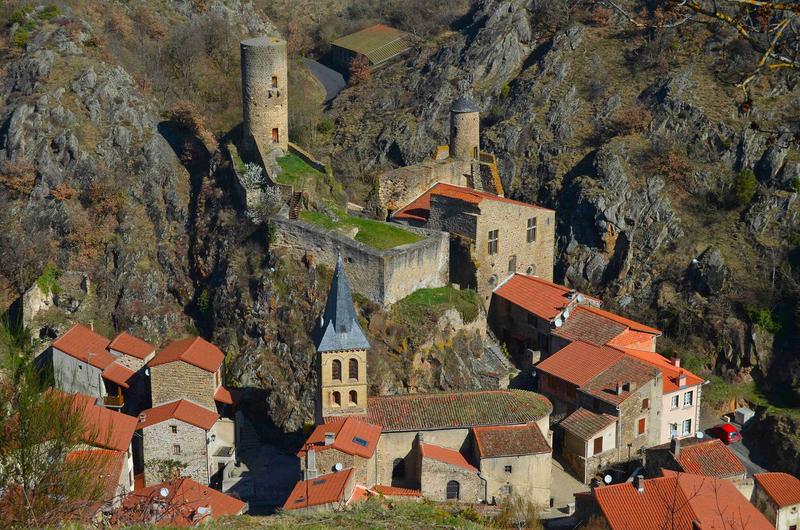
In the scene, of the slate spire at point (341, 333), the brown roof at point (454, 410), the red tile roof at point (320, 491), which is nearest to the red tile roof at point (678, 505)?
the brown roof at point (454, 410)

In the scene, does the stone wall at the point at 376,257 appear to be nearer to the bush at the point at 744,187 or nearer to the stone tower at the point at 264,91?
the stone tower at the point at 264,91

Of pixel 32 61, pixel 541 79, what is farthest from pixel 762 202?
pixel 32 61

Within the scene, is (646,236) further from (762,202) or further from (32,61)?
(32,61)

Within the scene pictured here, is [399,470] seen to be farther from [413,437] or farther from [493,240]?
[493,240]

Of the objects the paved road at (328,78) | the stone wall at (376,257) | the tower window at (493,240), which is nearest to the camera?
the stone wall at (376,257)

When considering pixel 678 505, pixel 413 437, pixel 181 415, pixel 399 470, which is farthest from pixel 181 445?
pixel 678 505

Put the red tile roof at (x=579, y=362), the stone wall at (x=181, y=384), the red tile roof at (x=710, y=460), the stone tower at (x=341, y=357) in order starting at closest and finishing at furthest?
the stone tower at (x=341, y=357) < the red tile roof at (x=710, y=460) < the stone wall at (x=181, y=384) < the red tile roof at (x=579, y=362)

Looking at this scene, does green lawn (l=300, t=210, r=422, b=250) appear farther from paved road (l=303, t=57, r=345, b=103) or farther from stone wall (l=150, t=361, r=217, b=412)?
paved road (l=303, t=57, r=345, b=103)
